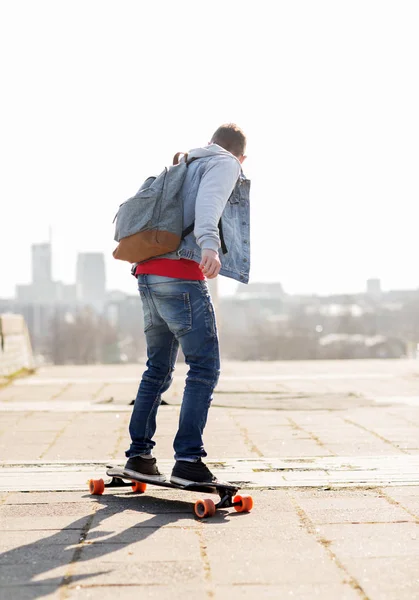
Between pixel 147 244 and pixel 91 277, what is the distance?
14928 centimetres

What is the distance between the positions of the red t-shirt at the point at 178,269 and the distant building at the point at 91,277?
14479 cm

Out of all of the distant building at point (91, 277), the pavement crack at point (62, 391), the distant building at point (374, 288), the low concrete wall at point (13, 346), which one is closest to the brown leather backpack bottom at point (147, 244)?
the pavement crack at point (62, 391)

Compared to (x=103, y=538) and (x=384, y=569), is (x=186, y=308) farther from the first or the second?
(x=384, y=569)

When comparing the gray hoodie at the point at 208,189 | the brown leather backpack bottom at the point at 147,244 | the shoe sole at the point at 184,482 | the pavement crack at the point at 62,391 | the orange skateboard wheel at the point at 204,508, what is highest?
the gray hoodie at the point at 208,189

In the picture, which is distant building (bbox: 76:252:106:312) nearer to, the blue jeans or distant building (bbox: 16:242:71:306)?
distant building (bbox: 16:242:71:306)

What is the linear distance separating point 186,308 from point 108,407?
3901 millimetres

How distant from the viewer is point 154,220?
392 cm

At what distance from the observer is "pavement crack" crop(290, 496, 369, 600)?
2.50 meters

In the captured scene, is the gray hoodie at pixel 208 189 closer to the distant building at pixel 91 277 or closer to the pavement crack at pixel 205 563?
the pavement crack at pixel 205 563

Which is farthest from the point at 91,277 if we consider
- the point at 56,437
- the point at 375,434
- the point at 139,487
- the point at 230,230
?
the point at 230,230

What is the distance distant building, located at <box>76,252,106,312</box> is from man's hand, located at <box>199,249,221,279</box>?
145 m

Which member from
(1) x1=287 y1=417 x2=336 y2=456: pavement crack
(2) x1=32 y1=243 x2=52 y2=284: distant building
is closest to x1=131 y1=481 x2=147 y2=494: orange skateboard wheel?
(1) x1=287 y1=417 x2=336 y2=456: pavement crack

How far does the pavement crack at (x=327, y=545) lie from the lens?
8.20 feet

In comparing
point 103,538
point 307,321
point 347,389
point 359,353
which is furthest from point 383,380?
point 307,321
